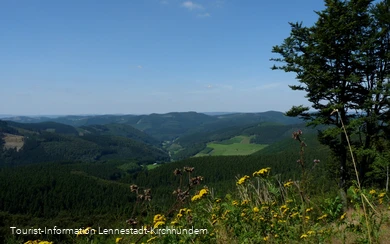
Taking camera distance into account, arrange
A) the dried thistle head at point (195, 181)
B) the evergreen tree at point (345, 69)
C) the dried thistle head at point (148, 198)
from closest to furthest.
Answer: the dried thistle head at point (195, 181) → the dried thistle head at point (148, 198) → the evergreen tree at point (345, 69)

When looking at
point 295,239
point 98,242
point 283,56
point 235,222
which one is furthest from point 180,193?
point 283,56

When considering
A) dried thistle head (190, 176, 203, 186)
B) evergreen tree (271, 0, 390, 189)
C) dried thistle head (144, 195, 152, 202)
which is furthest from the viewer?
evergreen tree (271, 0, 390, 189)

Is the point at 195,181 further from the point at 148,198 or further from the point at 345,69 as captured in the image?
the point at 345,69

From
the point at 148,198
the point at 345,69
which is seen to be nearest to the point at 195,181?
the point at 148,198

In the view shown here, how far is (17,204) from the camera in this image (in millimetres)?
116750

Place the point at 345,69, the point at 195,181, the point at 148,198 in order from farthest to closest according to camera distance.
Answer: the point at 345,69 → the point at 148,198 → the point at 195,181

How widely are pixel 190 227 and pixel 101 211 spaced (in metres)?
108

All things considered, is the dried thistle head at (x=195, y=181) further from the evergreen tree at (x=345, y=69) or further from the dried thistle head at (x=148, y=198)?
the evergreen tree at (x=345, y=69)

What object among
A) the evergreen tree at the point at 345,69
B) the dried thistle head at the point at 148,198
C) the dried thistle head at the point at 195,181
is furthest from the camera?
the evergreen tree at the point at 345,69

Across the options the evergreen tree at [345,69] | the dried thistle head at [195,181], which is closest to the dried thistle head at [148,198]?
the dried thistle head at [195,181]

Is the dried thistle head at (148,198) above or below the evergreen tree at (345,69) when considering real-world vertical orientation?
below

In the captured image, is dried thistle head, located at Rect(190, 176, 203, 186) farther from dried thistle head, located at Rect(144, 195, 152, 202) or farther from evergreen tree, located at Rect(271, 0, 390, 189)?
evergreen tree, located at Rect(271, 0, 390, 189)

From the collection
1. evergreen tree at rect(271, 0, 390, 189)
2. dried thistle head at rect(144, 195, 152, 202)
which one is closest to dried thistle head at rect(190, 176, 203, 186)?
dried thistle head at rect(144, 195, 152, 202)

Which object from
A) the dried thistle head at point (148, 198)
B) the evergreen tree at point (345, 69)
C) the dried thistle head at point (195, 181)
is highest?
the evergreen tree at point (345, 69)
